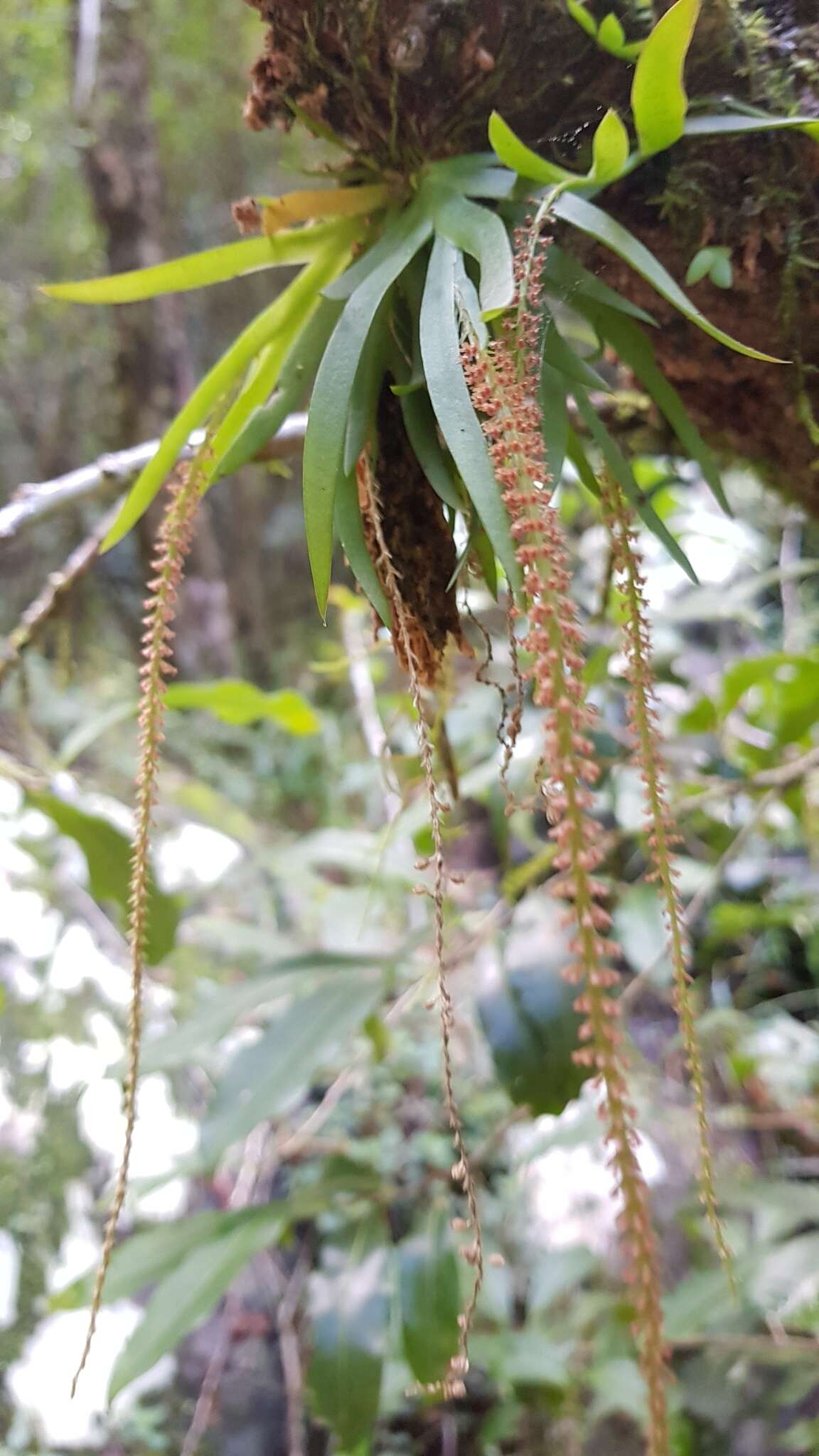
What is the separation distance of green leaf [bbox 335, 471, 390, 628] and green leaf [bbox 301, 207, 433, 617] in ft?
0.05

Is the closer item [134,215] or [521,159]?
[521,159]

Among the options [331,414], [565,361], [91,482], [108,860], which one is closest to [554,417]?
[565,361]

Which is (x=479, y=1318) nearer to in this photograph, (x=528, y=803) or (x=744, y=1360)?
(x=744, y=1360)

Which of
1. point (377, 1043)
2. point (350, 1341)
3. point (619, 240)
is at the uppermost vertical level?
point (619, 240)

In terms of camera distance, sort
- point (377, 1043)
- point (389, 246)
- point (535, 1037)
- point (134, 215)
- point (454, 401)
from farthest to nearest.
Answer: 1. point (134, 215)
2. point (377, 1043)
3. point (535, 1037)
4. point (389, 246)
5. point (454, 401)

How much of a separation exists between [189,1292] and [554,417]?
0.83 meters

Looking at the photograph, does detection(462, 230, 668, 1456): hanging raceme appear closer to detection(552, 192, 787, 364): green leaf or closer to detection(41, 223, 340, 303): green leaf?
detection(552, 192, 787, 364): green leaf

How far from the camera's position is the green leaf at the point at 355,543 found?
1.53 ft

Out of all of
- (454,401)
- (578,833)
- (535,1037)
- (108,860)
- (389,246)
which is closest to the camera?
(578,833)

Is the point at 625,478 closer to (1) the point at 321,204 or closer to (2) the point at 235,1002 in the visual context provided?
(1) the point at 321,204

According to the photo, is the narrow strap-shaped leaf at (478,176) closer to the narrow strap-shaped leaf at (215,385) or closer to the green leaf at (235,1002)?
the narrow strap-shaped leaf at (215,385)

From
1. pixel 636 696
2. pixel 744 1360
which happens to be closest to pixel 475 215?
pixel 636 696

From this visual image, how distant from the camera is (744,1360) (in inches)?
37.7

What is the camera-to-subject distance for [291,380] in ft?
1.78
